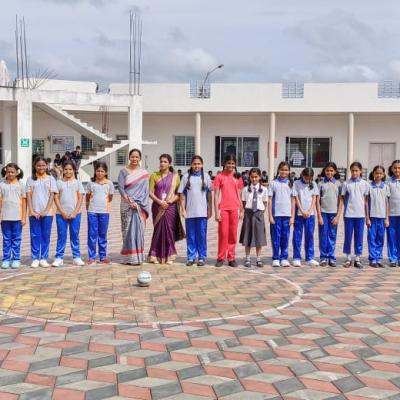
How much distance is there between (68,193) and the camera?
26.4 feet

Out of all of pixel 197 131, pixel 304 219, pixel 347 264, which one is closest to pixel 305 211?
pixel 304 219

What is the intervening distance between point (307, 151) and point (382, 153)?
342 cm

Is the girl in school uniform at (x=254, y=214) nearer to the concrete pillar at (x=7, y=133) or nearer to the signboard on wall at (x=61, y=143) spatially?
the concrete pillar at (x=7, y=133)

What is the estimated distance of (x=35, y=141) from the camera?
26391 mm

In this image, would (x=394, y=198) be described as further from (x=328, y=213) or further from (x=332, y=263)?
(x=332, y=263)

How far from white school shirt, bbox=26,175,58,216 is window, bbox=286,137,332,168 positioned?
64.4 ft

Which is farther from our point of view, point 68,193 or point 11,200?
point 68,193

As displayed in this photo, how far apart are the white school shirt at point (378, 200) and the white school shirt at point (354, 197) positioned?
108 mm

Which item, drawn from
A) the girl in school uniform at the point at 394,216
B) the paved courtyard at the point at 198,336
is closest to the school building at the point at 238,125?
the girl in school uniform at the point at 394,216

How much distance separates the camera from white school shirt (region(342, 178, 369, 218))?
8.37 metres

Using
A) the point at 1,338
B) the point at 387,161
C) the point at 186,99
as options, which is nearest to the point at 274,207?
the point at 1,338

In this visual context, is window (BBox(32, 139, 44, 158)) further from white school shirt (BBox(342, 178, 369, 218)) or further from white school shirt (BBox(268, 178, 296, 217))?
white school shirt (BBox(342, 178, 369, 218))

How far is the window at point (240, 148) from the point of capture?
26.6 m

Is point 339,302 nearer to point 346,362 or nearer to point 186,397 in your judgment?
point 346,362
